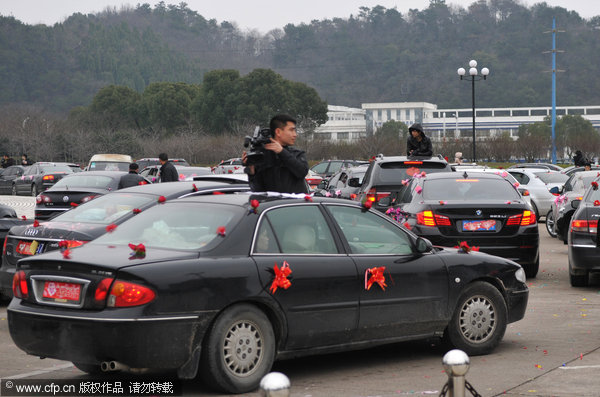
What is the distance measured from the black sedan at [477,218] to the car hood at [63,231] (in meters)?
4.41

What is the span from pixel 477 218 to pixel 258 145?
15.8ft

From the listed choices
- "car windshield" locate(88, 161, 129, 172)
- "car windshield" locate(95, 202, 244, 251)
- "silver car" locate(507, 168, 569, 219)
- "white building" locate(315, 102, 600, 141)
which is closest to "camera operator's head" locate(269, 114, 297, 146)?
"car windshield" locate(95, 202, 244, 251)

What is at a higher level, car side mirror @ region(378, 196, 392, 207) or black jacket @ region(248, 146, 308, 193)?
black jacket @ region(248, 146, 308, 193)

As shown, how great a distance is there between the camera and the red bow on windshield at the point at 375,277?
7.37 m

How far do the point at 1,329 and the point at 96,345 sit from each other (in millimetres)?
3828

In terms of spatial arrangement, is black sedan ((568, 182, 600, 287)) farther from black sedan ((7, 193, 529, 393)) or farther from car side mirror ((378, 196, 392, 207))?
black sedan ((7, 193, 529, 393))

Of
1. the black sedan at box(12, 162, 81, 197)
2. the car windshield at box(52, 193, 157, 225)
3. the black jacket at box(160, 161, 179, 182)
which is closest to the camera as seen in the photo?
the car windshield at box(52, 193, 157, 225)

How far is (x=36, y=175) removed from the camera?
42.3m

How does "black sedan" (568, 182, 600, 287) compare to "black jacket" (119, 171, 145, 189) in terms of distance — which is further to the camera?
"black jacket" (119, 171, 145, 189)

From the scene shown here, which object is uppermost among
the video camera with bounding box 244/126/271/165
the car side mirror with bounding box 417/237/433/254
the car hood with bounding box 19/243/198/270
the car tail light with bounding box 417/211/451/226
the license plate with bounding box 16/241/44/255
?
the video camera with bounding box 244/126/271/165

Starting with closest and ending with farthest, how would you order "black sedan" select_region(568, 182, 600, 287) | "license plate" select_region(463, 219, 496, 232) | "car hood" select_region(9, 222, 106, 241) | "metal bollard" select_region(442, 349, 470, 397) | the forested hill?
"metal bollard" select_region(442, 349, 470, 397) → "car hood" select_region(9, 222, 106, 241) → "black sedan" select_region(568, 182, 600, 287) → "license plate" select_region(463, 219, 496, 232) → the forested hill

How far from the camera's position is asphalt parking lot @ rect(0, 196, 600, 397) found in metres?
6.84

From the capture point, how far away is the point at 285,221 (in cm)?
723

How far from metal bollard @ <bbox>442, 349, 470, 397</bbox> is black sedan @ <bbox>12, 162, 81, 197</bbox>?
3596 centimetres
